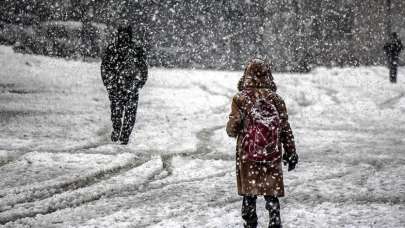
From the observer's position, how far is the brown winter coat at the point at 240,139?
3.74 metres

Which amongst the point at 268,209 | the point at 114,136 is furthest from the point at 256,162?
the point at 114,136

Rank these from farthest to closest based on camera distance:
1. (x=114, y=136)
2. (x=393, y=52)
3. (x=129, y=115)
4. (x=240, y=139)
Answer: (x=393, y=52) → (x=114, y=136) → (x=129, y=115) → (x=240, y=139)

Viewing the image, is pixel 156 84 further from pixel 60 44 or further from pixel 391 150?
pixel 391 150

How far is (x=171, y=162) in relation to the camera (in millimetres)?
7055

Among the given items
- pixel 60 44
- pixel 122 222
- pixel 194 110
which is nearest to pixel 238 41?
pixel 60 44

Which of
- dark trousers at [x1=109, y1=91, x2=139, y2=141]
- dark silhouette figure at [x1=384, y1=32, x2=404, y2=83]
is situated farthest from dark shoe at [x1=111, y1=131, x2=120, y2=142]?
dark silhouette figure at [x1=384, y1=32, x2=404, y2=83]

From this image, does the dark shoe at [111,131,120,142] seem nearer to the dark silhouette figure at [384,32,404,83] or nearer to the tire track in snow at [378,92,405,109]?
the tire track in snow at [378,92,405,109]

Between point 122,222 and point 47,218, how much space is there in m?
0.73

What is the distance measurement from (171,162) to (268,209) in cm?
332

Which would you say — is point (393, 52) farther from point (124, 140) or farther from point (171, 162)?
point (171, 162)

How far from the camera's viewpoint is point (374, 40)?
86.3 ft

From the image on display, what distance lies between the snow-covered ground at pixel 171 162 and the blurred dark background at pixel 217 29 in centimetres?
448

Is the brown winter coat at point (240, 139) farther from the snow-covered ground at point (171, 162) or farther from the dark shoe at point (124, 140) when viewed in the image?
the dark shoe at point (124, 140)

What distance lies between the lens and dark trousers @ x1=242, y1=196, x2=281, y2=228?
152 inches
